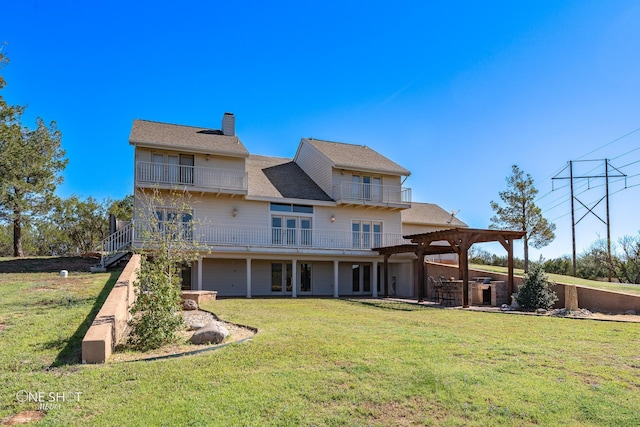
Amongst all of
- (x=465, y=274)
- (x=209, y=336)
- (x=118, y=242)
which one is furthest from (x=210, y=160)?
(x=209, y=336)

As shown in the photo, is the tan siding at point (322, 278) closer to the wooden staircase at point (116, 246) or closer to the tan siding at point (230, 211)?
the tan siding at point (230, 211)

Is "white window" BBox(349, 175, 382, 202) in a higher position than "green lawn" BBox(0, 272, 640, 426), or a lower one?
higher

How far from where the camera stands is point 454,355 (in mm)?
6719

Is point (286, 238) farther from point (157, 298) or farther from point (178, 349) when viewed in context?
point (178, 349)

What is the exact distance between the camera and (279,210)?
20.9m

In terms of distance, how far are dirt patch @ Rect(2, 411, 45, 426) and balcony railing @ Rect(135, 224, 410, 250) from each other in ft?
43.4

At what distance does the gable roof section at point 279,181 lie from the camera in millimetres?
21234

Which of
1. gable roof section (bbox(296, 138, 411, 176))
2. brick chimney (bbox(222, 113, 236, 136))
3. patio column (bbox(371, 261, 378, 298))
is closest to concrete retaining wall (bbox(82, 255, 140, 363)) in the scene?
patio column (bbox(371, 261, 378, 298))

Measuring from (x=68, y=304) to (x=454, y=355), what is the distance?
8.54 meters

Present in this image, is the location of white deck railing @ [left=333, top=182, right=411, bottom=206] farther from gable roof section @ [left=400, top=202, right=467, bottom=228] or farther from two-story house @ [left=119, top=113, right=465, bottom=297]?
gable roof section @ [left=400, top=202, right=467, bottom=228]

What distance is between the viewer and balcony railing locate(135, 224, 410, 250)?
1891cm

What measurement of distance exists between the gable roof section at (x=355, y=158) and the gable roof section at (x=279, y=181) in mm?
1792

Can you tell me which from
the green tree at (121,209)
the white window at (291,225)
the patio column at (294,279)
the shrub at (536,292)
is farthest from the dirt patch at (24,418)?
the green tree at (121,209)

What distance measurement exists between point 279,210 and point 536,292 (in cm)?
1150
